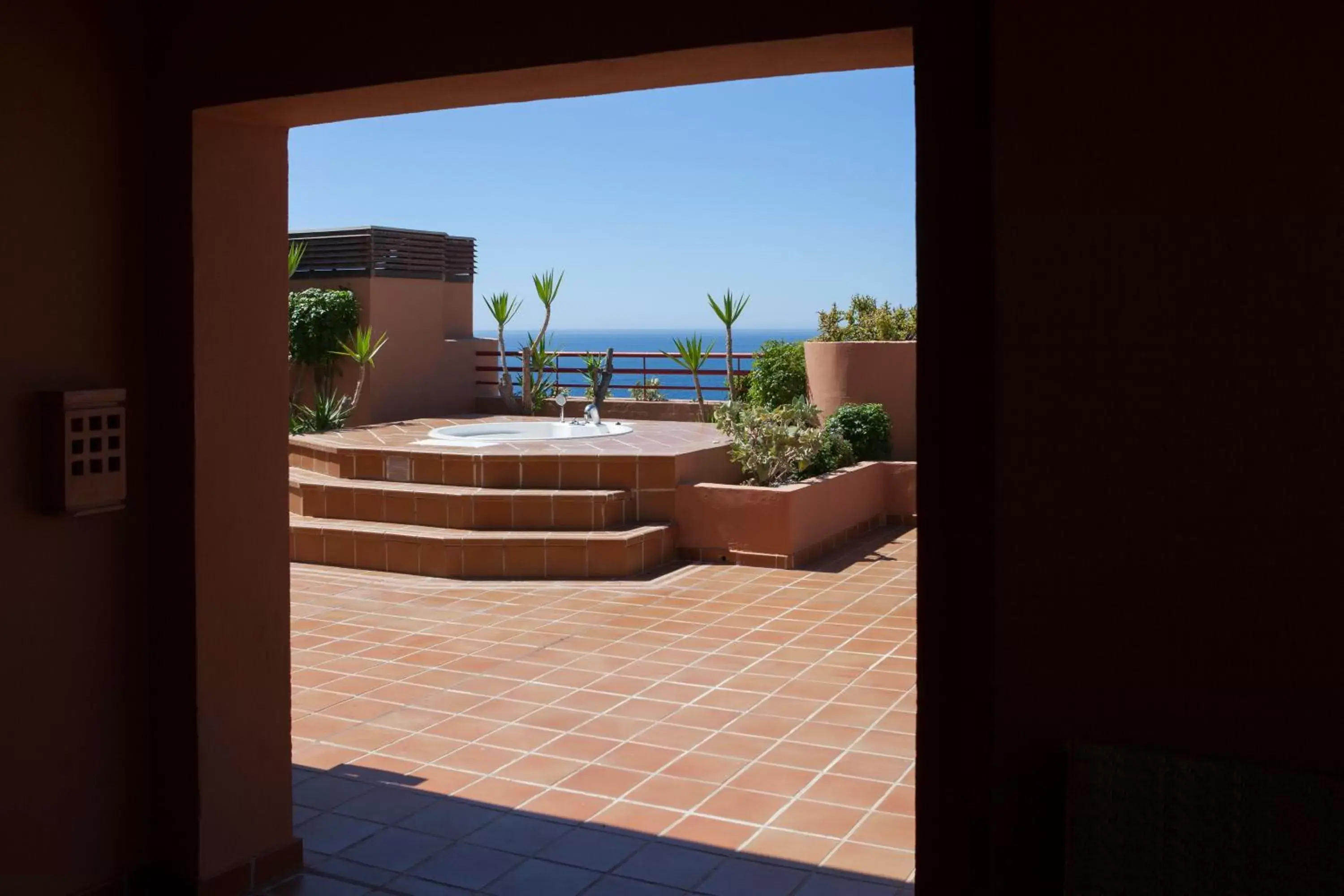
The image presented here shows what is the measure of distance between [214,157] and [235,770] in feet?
5.52

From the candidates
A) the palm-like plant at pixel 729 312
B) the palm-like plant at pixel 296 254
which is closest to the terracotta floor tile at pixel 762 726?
the palm-like plant at pixel 729 312

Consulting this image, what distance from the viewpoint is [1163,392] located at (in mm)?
1959

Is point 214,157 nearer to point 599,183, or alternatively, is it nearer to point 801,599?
point 801,599

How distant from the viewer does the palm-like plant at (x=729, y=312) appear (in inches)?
507

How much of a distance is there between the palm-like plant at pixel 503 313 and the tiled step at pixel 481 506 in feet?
16.1

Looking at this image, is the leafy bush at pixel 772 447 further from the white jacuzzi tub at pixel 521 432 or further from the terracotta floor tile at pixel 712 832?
the terracotta floor tile at pixel 712 832

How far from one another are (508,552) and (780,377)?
14.8ft

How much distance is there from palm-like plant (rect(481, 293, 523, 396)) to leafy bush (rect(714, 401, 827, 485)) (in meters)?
4.79

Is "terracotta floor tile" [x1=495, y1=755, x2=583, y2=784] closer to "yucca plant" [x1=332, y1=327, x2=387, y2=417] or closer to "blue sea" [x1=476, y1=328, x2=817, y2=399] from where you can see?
"blue sea" [x1=476, y1=328, x2=817, y2=399]

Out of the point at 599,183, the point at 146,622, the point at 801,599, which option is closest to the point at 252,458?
the point at 146,622

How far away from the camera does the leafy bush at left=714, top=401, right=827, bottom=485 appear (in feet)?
28.4

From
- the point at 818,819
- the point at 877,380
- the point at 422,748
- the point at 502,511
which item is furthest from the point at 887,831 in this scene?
the point at 877,380

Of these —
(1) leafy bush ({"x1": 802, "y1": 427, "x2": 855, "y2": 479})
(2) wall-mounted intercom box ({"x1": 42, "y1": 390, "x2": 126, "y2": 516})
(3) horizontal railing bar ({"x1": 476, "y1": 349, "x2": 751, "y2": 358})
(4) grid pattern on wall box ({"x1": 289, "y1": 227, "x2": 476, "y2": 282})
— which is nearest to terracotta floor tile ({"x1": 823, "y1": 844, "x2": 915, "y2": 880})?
(2) wall-mounted intercom box ({"x1": 42, "y1": 390, "x2": 126, "y2": 516})

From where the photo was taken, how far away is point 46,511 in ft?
9.84
